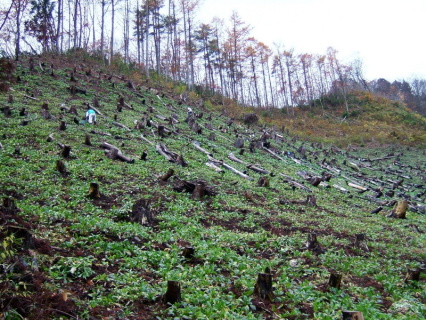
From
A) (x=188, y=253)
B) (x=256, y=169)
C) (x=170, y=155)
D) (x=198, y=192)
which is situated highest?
(x=170, y=155)

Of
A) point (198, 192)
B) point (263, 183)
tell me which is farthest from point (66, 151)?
point (263, 183)

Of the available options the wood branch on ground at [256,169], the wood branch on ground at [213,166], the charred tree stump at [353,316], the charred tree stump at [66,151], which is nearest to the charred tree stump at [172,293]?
the charred tree stump at [353,316]

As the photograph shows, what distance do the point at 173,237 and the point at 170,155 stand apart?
9.01m

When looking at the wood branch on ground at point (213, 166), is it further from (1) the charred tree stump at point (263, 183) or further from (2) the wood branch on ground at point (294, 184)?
(2) the wood branch on ground at point (294, 184)

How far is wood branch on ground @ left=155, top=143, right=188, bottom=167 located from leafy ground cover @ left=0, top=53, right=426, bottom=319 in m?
0.39

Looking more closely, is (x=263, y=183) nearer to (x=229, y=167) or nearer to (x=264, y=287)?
(x=229, y=167)

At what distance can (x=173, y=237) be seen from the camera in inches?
314

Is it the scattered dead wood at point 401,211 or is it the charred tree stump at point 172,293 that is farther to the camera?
the scattered dead wood at point 401,211

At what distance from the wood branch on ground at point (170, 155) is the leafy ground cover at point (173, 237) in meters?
0.39

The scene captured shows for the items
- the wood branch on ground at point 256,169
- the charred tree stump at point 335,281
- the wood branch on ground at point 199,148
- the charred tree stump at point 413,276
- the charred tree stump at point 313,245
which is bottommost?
the charred tree stump at point 413,276

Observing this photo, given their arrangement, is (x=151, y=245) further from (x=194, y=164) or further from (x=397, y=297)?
(x=194, y=164)

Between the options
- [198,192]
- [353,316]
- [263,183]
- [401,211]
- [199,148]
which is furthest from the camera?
[199,148]

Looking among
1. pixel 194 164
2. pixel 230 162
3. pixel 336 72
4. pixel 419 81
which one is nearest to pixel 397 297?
pixel 194 164

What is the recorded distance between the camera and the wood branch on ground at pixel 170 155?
1580 cm
